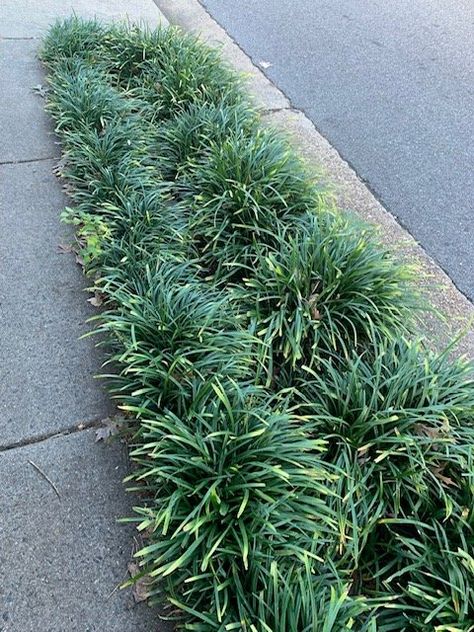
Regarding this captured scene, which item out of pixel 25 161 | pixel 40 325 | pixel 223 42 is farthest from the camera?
pixel 223 42

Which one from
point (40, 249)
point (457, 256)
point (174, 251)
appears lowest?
point (40, 249)

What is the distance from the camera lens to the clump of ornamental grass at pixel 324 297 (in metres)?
2.63

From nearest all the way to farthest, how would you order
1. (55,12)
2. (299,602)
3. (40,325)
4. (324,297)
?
(299,602) → (324,297) → (40,325) → (55,12)

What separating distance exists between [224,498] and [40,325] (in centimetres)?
147

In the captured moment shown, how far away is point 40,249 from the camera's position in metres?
3.40

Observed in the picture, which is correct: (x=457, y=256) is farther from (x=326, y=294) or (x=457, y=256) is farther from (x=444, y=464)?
(x=444, y=464)

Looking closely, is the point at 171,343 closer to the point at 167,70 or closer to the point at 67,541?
the point at 67,541

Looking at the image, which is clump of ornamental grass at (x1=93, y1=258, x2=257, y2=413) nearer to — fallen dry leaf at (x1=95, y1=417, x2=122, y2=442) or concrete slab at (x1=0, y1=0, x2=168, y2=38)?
fallen dry leaf at (x1=95, y1=417, x2=122, y2=442)

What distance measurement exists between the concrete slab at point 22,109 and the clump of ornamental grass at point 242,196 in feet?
4.65

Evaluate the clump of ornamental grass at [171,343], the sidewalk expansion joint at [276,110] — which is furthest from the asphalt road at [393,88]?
the clump of ornamental grass at [171,343]

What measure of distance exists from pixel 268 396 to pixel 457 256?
5.88 feet

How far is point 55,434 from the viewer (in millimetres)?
2439

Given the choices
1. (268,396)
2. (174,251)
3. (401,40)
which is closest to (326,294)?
(268,396)

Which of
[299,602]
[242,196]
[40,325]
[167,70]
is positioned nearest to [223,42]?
[167,70]
